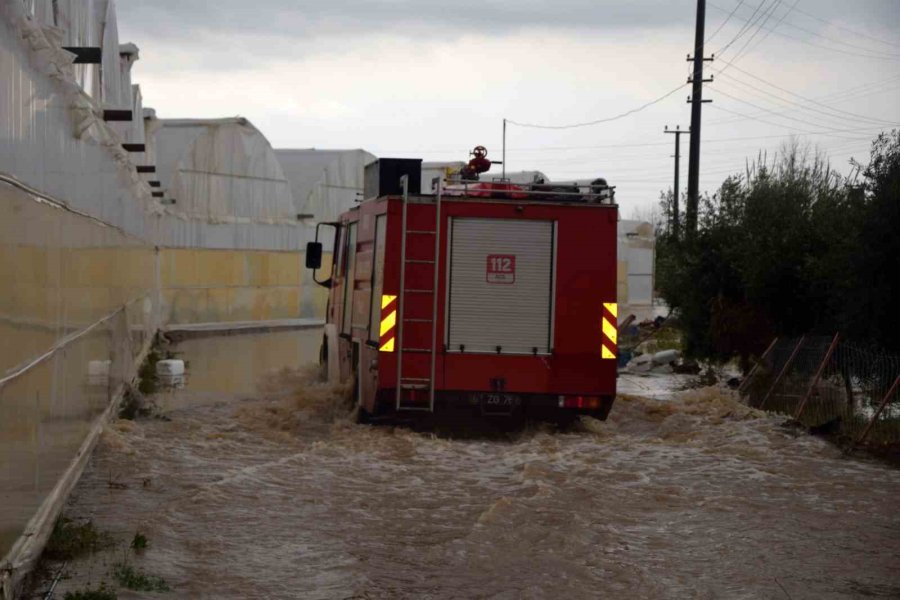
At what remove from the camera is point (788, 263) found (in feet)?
69.9

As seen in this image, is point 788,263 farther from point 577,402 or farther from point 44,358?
point 44,358

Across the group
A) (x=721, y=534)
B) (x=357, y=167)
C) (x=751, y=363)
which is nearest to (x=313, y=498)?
(x=721, y=534)

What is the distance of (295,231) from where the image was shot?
45.1 metres

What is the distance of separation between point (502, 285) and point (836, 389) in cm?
485

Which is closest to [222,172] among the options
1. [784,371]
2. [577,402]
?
[784,371]

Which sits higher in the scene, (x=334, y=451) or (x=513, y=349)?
(x=513, y=349)

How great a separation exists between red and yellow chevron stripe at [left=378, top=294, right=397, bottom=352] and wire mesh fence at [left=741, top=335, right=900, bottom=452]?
17.4ft

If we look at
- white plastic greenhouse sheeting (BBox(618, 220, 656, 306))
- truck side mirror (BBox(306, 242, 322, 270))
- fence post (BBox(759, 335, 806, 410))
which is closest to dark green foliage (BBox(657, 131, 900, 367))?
fence post (BBox(759, 335, 806, 410))

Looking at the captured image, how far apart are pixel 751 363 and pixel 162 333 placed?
54.0 ft

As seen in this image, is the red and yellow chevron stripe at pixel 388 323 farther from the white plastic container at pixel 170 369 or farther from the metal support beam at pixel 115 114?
the white plastic container at pixel 170 369

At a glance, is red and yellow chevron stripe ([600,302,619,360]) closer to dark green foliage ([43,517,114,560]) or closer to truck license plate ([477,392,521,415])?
truck license plate ([477,392,521,415])

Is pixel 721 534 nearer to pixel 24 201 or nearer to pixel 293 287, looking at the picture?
pixel 24 201

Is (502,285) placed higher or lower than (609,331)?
higher

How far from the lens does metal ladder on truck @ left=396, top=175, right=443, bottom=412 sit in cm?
1417
